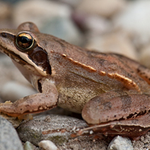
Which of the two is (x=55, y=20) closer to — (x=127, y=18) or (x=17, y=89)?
(x=127, y=18)

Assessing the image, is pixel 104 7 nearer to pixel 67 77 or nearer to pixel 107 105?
pixel 67 77

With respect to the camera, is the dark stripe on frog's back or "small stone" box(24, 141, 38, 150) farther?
the dark stripe on frog's back

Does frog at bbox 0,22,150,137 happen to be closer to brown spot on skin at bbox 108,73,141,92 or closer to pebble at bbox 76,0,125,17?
brown spot on skin at bbox 108,73,141,92

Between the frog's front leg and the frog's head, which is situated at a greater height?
the frog's head

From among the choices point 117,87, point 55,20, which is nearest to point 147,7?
point 55,20

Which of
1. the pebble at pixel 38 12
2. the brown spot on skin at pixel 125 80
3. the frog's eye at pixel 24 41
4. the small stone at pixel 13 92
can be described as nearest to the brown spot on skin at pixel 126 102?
the brown spot on skin at pixel 125 80

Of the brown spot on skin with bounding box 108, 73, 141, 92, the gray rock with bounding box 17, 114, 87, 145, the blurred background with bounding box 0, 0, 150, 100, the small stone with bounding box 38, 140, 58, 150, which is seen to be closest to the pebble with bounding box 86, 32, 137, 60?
the blurred background with bounding box 0, 0, 150, 100

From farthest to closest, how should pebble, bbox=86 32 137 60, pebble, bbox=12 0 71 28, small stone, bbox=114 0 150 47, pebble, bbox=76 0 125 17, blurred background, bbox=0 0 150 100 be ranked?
pebble, bbox=76 0 125 17 → pebble, bbox=12 0 71 28 → small stone, bbox=114 0 150 47 → blurred background, bbox=0 0 150 100 → pebble, bbox=86 32 137 60

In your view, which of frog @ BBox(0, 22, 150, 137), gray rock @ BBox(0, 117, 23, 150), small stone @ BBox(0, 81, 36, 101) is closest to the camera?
gray rock @ BBox(0, 117, 23, 150)
